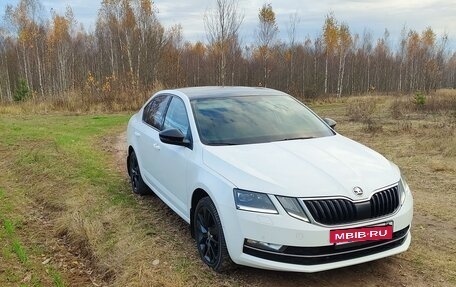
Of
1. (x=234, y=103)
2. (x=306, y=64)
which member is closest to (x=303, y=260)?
(x=234, y=103)

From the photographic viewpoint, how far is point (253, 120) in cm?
464

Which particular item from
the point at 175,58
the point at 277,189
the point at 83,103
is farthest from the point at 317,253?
the point at 175,58

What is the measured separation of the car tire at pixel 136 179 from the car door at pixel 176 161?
99 centimetres

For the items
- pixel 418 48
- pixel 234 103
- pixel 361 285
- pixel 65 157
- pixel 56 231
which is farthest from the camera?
pixel 418 48

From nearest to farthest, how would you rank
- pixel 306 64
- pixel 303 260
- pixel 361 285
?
pixel 303 260
pixel 361 285
pixel 306 64

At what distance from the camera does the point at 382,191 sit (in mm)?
3480

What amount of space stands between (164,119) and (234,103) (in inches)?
39.7

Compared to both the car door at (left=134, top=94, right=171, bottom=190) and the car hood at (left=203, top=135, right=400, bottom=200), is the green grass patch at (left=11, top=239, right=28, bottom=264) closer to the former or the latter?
the car door at (left=134, top=94, right=171, bottom=190)

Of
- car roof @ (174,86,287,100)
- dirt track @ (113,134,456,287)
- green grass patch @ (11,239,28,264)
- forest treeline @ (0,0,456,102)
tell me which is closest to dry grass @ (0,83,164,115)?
forest treeline @ (0,0,456,102)

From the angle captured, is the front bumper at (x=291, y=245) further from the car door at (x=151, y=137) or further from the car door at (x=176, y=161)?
the car door at (x=151, y=137)

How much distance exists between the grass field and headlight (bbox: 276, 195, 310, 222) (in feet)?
2.45

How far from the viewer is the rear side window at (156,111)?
5548 millimetres

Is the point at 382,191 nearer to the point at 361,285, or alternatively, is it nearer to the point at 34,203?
the point at 361,285

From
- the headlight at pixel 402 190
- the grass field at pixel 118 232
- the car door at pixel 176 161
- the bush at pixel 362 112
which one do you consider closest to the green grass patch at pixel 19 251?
the grass field at pixel 118 232
